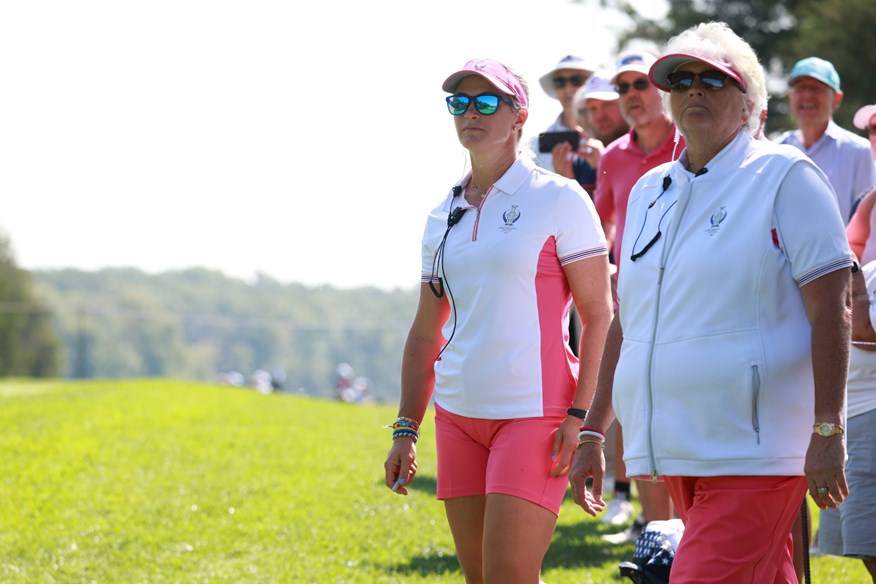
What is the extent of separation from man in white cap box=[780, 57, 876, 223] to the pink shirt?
93 cm

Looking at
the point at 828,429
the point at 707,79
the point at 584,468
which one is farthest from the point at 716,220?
the point at 584,468

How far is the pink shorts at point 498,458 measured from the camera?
4301mm

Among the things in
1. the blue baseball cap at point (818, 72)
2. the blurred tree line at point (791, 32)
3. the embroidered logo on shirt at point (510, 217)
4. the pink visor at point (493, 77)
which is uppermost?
the blurred tree line at point (791, 32)

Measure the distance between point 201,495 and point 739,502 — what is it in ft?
23.1

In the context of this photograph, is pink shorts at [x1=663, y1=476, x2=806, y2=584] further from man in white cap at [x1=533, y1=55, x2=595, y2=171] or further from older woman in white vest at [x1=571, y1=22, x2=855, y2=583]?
man in white cap at [x1=533, y1=55, x2=595, y2=171]

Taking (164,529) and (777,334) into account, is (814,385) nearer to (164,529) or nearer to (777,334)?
(777,334)

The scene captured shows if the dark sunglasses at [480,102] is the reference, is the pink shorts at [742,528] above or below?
below

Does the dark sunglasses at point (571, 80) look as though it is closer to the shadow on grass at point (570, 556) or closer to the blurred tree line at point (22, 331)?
the shadow on grass at point (570, 556)

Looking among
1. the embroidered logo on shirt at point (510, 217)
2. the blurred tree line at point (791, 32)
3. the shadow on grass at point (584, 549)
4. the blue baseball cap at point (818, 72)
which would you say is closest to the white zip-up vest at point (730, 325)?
the embroidered logo on shirt at point (510, 217)

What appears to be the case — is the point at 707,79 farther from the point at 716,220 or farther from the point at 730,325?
the point at 730,325

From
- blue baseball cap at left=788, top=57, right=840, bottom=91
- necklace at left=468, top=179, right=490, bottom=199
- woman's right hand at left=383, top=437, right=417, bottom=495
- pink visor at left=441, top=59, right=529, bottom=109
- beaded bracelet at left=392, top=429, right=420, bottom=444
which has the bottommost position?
woman's right hand at left=383, top=437, right=417, bottom=495

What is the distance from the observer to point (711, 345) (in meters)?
3.52

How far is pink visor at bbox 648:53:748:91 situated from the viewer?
3662mm

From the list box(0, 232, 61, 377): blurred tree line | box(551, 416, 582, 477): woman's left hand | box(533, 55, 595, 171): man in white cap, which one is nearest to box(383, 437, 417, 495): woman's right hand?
box(551, 416, 582, 477): woman's left hand
